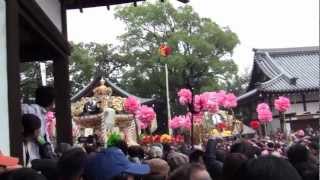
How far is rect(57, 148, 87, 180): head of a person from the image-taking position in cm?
314

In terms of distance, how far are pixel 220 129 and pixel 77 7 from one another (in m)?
12.2

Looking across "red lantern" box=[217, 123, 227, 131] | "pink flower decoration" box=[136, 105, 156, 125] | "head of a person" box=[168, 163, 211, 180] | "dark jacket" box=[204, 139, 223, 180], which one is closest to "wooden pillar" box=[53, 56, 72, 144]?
"dark jacket" box=[204, 139, 223, 180]

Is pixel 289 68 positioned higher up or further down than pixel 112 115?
higher up

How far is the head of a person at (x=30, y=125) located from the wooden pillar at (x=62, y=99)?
8.30 ft

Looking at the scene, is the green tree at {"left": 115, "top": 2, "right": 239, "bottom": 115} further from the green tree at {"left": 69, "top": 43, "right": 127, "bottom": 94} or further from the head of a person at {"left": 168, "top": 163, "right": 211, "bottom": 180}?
the head of a person at {"left": 168, "top": 163, "right": 211, "bottom": 180}

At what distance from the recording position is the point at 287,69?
3344cm

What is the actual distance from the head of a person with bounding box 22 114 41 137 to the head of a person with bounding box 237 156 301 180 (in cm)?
234

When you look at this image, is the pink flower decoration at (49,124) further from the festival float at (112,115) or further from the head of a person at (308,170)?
the festival float at (112,115)

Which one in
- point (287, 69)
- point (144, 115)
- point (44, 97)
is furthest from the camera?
point (287, 69)

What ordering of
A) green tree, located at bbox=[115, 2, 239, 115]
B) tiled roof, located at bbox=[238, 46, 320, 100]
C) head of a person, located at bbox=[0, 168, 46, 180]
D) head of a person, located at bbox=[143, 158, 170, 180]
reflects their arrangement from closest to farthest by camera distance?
head of a person, located at bbox=[0, 168, 46, 180] → head of a person, located at bbox=[143, 158, 170, 180] → tiled roof, located at bbox=[238, 46, 320, 100] → green tree, located at bbox=[115, 2, 239, 115]

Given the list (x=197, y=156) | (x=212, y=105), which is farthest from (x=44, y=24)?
(x=212, y=105)

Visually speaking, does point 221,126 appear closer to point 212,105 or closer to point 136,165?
point 212,105

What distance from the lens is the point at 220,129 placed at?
19094 millimetres

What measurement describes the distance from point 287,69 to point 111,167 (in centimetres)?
3116
